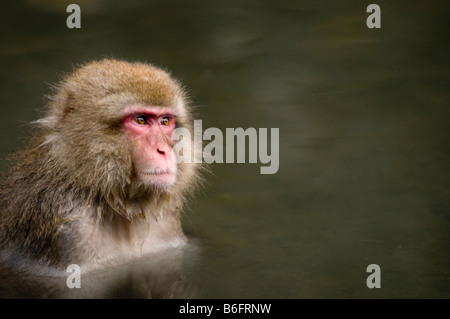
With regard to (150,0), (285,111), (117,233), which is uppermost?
(150,0)

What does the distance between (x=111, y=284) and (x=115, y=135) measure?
1.09 m

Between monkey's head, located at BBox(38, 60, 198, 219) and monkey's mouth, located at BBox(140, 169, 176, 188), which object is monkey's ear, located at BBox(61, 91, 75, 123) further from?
monkey's mouth, located at BBox(140, 169, 176, 188)

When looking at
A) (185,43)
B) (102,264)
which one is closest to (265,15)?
(185,43)

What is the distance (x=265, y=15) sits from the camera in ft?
37.4

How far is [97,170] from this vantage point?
5391mm

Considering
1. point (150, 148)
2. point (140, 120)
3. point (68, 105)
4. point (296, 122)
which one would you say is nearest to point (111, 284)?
point (150, 148)

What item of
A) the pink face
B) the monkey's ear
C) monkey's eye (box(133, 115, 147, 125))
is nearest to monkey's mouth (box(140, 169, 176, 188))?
the pink face

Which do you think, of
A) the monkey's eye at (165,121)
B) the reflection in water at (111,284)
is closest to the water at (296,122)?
the reflection in water at (111,284)

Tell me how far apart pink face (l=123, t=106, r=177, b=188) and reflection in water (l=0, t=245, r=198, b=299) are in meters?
0.78

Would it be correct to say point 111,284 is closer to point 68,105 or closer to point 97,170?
point 97,170

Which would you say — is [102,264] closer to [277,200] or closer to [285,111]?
[277,200]

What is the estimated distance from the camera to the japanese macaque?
17.8ft

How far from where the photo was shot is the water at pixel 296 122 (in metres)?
5.86

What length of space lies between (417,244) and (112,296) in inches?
99.6
